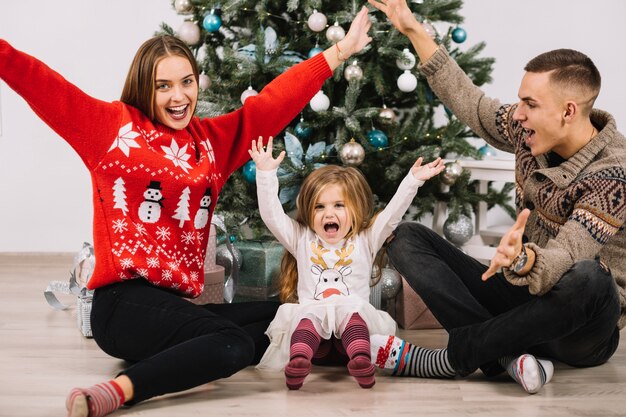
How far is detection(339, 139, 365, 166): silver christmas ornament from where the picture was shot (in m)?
2.65

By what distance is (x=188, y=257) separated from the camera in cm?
209

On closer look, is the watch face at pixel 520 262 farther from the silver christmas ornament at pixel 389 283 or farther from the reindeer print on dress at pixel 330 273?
the silver christmas ornament at pixel 389 283

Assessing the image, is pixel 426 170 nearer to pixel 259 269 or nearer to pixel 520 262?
pixel 520 262

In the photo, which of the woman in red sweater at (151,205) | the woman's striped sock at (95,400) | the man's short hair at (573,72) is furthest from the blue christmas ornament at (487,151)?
the woman's striped sock at (95,400)

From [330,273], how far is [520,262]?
627 millimetres

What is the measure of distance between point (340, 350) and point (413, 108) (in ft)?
4.06

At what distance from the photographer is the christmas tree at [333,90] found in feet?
8.97

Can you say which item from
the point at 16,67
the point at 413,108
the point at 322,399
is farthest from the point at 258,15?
the point at 322,399

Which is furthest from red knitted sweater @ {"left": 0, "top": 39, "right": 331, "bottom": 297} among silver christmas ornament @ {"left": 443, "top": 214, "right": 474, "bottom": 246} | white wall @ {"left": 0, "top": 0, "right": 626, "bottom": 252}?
white wall @ {"left": 0, "top": 0, "right": 626, "bottom": 252}

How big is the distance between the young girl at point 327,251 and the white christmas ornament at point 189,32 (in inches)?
33.2

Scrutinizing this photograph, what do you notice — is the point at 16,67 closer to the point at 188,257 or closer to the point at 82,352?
the point at 188,257

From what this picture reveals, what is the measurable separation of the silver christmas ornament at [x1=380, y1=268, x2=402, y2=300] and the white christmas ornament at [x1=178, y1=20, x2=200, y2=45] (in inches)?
40.9

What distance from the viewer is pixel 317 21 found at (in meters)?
2.67

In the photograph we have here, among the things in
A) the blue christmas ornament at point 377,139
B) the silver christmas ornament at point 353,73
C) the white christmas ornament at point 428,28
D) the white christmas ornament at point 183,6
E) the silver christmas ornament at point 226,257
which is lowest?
the silver christmas ornament at point 226,257
